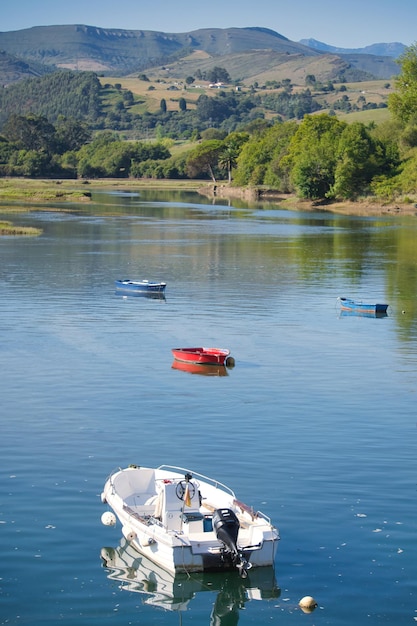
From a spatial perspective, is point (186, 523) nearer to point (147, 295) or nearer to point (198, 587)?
point (198, 587)

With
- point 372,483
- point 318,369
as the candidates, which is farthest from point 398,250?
point 372,483

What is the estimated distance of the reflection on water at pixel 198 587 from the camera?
21.7 m

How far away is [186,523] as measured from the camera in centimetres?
2319

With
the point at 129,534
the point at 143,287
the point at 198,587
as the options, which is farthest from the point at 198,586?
the point at 143,287

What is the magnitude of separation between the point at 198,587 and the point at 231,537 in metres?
1.49

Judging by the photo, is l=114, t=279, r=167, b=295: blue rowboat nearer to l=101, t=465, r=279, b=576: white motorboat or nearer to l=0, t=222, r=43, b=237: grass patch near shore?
l=0, t=222, r=43, b=237: grass patch near shore

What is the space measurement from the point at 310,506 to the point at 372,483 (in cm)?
291

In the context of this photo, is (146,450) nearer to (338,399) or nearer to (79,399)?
(79,399)

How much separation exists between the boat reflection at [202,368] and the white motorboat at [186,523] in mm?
18207

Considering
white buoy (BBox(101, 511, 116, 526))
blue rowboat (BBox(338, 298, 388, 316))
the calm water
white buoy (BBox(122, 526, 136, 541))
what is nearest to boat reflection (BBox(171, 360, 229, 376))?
the calm water

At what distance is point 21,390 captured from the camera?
39.8 m

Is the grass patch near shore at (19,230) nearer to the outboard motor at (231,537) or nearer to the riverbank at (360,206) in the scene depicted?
the riverbank at (360,206)

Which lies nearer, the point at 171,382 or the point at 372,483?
the point at 372,483

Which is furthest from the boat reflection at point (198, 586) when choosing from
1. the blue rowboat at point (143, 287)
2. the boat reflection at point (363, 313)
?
the blue rowboat at point (143, 287)
